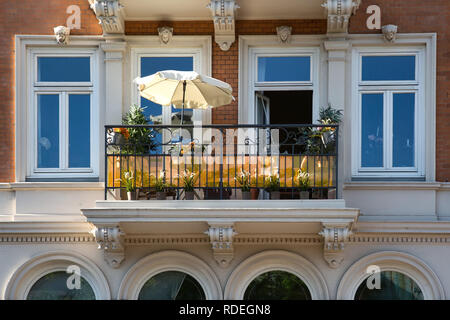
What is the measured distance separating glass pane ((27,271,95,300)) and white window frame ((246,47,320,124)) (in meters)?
3.72

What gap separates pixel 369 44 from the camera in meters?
12.2

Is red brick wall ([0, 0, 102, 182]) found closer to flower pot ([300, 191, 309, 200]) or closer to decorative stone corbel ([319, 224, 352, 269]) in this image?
flower pot ([300, 191, 309, 200])

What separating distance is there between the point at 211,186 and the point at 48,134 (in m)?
3.03

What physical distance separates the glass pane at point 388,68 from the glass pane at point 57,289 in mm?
5551

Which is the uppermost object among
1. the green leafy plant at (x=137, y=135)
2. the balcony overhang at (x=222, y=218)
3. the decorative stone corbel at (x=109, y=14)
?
→ the decorative stone corbel at (x=109, y=14)

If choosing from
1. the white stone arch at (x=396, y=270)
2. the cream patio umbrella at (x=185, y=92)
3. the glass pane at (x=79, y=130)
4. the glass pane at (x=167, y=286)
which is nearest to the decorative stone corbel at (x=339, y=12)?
the cream patio umbrella at (x=185, y=92)

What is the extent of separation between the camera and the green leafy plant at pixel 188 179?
36.5ft

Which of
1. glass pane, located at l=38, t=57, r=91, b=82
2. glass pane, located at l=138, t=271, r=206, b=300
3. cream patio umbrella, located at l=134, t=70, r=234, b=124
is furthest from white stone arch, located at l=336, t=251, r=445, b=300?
glass pane, located at l=38, t=57, r=91, b=82

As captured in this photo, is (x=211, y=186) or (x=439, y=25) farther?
(x=439, y=25)

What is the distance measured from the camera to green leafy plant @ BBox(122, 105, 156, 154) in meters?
11.5

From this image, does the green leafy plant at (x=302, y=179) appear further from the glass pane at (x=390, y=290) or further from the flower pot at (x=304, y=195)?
the glass pane at (x=390, y=290)
